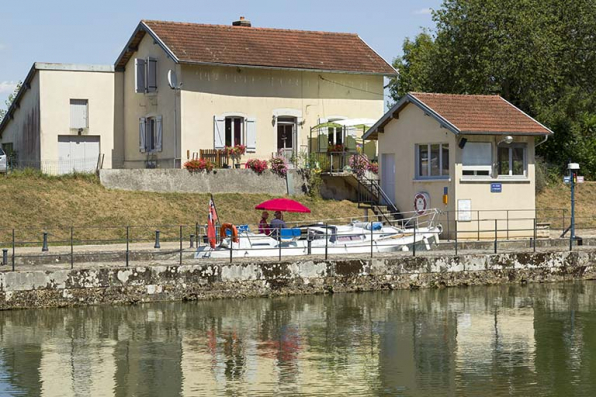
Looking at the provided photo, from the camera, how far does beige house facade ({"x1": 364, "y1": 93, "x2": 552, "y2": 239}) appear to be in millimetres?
36062

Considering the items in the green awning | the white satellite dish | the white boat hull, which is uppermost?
the white satellite dish

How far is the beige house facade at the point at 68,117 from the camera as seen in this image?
48188 mm

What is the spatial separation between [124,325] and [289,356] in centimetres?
499

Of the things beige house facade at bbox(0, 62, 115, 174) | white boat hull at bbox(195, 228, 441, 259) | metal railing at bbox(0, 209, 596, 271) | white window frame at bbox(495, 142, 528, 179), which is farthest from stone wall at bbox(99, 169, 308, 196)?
white boat hull at bbox(195, 228, 441, 259)

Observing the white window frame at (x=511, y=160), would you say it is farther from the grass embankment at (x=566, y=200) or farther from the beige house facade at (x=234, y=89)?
the beige house facade at (x=234, y=89)

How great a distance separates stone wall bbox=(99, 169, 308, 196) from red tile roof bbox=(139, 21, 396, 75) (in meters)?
4.71

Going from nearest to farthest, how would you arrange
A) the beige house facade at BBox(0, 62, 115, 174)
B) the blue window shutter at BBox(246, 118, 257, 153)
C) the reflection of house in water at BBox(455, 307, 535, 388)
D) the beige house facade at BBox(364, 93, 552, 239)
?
1. the reflection of house in water at BBox(455, 307, 535, 388)
2. the beige house facade at BBox(364, 93, 552, 239)
3. the blue window shutter at BBox(246, 118, 257, 153)
4. the beige house facade at BBox(0, 62, 115, 174)

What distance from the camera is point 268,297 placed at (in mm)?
27422

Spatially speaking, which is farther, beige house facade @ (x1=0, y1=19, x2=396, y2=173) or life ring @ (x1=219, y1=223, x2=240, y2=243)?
beige house facade @ (x1=0, y1=19, x2=396, y2=173)

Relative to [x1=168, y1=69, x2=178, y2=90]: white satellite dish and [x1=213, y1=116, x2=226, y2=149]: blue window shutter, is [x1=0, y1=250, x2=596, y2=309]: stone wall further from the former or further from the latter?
[x1=168, y1=69, x2=178, y2=90]: white satellite dish

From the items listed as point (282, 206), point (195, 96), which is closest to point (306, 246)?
point (282, 206)

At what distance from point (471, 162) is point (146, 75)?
55.1 feet

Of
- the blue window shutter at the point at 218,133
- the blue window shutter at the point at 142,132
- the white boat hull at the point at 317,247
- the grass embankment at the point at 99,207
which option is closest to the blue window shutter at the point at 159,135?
the blue window shutter at the point at 142,132

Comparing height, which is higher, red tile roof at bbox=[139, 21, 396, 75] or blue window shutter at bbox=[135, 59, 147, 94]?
red tile roof at bbox=[139, 21, 396, 75]
